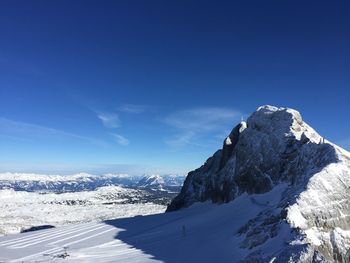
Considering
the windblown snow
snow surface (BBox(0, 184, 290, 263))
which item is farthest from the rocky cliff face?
snow surface (BBox(0, 184, 290, 263))

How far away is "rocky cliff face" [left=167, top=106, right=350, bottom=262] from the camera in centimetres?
2920

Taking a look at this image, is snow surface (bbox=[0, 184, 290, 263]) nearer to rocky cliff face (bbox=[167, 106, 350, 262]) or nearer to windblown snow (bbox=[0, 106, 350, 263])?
windblown snow (bbox=[0, 106, 350, 263])

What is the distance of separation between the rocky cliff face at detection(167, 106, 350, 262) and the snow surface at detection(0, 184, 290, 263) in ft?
6.57

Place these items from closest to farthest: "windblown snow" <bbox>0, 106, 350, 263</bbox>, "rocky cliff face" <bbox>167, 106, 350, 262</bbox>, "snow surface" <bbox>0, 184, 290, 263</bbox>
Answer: "rocky cliff face" <bbox>167, 106, 350, 262</bbox>, "windblown snow" <bbox>0, 106, 350, 263</bbox>, "snow surface" <bbox>0, 184, 290, 263</bbox>

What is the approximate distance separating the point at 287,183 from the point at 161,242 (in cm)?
1921

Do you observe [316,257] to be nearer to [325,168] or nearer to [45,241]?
[325,168]

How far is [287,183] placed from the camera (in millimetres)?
50875

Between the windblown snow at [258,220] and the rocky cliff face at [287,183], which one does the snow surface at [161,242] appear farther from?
the rocky cliff face at [287,183]

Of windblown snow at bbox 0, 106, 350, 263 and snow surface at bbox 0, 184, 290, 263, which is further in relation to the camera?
snow surface at bbox 0, 184, 290, 263

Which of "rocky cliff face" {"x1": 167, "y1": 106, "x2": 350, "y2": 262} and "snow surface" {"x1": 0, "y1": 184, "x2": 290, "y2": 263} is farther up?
"rocky cliff face" {"x1": 167, "y1": 106, "x2": 350, "y2": 262}

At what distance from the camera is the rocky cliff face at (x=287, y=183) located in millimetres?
29205

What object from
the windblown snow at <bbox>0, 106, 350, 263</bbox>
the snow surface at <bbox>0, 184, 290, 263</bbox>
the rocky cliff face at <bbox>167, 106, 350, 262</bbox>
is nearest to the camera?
the rocky cliff face at <bbox>167, 106, 350, 262</bbox>

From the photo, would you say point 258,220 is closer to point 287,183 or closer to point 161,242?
point 161,242

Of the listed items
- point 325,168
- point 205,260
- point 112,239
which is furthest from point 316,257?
point 112,239
